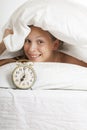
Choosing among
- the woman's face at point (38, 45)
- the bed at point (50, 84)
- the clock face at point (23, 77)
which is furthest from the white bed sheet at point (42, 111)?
the woman's face at point (38, 45)

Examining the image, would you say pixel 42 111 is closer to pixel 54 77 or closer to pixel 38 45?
pixel 54 77

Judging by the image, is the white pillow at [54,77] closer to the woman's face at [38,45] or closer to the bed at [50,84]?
the bed at [50,84]

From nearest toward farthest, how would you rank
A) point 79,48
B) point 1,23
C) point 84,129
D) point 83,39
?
point 84,129 → point 83,39 → point 79,48 → point 1,23

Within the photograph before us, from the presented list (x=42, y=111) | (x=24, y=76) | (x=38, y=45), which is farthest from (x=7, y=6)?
(x=42, y=111)

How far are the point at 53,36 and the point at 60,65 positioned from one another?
24 centimetres

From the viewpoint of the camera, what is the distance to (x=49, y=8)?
4.17 ft

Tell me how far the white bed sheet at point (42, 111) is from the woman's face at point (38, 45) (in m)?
0.39

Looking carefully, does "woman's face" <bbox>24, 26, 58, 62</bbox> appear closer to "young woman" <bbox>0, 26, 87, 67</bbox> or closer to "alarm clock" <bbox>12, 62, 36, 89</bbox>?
"young woman" <bbox>0, 26, 87, 67</bbox>

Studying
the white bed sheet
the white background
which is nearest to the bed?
the white bed sheet

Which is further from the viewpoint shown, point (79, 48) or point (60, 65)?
point (79, 48)

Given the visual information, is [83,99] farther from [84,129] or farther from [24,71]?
[24,71]

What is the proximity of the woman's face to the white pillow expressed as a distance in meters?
0.17

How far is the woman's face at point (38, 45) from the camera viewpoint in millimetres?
1372

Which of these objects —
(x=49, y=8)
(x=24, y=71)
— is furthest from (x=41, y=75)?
(x=49, y=8)
